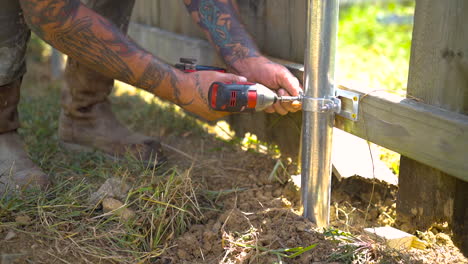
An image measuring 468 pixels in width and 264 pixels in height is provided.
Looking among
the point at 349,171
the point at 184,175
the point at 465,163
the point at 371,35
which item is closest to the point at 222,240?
the point at 184,175

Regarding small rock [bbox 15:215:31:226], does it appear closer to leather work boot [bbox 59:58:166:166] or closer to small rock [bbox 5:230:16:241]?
small rock [bbox 5:230:16:241]

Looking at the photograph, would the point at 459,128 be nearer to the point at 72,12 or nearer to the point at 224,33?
the point at 224,33

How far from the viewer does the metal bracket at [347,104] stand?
1888mm

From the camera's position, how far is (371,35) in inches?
185

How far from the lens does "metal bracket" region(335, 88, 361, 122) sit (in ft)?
6.19

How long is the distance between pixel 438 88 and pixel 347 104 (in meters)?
0.35

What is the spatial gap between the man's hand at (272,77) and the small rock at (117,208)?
2.04ft

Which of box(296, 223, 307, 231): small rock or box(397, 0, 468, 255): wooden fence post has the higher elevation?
box(397, 0, 468, 255): wooden fence post

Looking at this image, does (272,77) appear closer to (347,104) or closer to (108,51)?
(347,104)

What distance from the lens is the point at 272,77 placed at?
198cm

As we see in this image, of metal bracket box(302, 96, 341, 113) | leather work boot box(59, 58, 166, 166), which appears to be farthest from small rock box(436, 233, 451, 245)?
leather work boot box(59, 58, 166, 166)

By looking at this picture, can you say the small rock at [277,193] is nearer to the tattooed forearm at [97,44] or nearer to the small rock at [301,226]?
the small rock at [301,226]

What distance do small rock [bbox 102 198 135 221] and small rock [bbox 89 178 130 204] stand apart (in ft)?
0.12

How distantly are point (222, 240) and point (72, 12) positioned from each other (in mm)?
958
